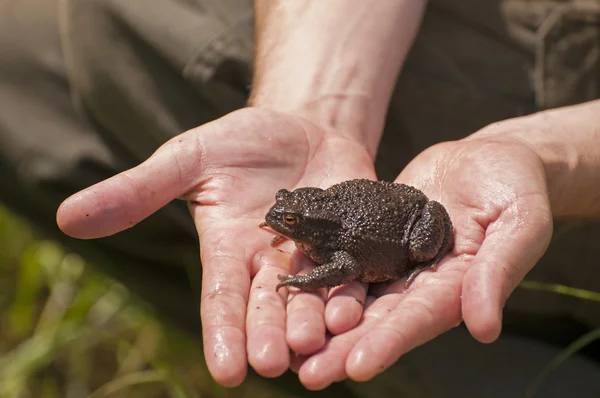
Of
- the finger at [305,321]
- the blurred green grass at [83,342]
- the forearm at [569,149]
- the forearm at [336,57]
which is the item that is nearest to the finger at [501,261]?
the finger at [305,321]

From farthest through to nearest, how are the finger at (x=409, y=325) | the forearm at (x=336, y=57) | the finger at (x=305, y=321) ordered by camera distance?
the forearm at (x=336, y=57) → the finger at (x=305, y=321) → the finger at (x=409, y=325)

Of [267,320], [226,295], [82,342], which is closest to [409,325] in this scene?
[267,320]

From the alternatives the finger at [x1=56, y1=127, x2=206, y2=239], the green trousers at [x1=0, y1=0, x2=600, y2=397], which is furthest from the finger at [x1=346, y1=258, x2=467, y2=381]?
the green trousers at [x1=0, y1=0, x2=600, y2=397]

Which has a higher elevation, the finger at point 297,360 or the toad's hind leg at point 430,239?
the toad's hind leg at point 430,239

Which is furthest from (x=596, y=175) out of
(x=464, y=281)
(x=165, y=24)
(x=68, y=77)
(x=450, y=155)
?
(x=68, y=77)

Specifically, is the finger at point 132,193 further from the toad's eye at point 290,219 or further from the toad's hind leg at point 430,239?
the toad's hind leg at point 430,239

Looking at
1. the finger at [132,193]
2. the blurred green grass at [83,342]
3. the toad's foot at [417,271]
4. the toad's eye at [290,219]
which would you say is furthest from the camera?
the blurred green grass at [83,342]
